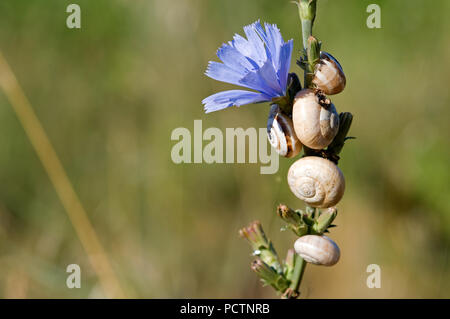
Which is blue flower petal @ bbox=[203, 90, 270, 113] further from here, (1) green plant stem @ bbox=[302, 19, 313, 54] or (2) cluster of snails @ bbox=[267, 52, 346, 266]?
(1) green plant stem @ bbox=[302, 19, 313, 54]

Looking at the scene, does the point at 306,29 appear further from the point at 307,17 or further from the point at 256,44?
the point at 256,44

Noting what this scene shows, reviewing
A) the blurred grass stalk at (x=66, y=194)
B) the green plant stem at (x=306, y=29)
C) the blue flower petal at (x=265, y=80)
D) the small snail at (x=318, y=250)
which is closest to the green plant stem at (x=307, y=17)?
the green plant stem at (x=306, y=29)

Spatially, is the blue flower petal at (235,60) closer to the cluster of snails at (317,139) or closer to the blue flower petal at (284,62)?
the blue flower petal at (284,62)

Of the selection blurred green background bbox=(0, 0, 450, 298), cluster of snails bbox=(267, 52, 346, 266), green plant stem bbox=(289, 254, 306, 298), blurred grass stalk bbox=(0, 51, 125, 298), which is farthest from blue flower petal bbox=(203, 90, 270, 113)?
blurred green background bbox=(0, 0, 450, 298)

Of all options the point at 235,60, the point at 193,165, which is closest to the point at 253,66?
the point at 235,60

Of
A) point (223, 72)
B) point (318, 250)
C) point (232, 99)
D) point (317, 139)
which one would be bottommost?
point (318, 250)

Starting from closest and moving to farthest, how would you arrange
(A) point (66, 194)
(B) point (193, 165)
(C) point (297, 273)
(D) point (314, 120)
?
(D) point (314, 120)
(C) point (297, 273)
(A) point (66, 194)
(B) point (193, 165)

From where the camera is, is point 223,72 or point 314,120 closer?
point 314,120

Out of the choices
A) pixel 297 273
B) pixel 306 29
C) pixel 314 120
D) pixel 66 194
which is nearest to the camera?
pixel 314 120
